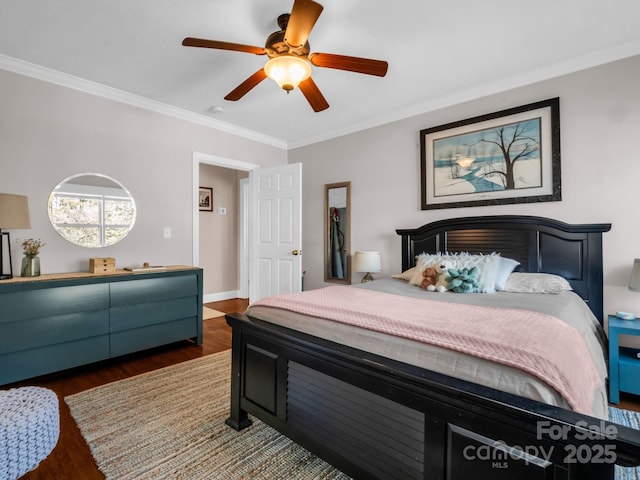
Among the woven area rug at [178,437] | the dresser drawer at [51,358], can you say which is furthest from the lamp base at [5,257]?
the woven area rug at [178,437]

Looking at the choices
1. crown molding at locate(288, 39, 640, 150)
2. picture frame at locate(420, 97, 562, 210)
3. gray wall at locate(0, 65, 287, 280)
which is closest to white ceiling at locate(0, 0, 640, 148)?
crown molding at locate(288, 39, 640, 150)

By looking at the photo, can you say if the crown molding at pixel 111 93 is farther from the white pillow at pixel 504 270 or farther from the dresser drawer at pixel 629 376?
the dresser drawer at pixel 629 376

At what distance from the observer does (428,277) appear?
263cm

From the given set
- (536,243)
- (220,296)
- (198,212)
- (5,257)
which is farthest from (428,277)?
(220,296)

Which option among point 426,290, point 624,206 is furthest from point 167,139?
point 624,206

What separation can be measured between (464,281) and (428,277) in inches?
Answer: 12.9

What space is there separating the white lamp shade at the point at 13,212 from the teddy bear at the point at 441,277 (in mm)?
3088

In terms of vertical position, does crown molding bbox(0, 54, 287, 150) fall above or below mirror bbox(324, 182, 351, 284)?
above

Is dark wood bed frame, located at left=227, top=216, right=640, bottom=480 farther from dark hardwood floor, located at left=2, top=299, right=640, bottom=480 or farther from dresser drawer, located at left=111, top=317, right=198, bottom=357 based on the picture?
dresser drawer, located at left=111, top=317, right=198, bottom=357

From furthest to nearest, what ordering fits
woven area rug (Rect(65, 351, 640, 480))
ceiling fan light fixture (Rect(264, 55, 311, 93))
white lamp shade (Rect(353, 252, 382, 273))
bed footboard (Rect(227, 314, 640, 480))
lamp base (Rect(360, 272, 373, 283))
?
lamp base (Rect(360, 272, 373, 283)) < white lamp shade (Rect(353, 252, 382, 273)) < ceiling fan light fixture (Rect(264, 55, 311, 93)) < woven area rug (Rect(65, 351, 640, 480)) < bed footboard (Rect(227, 314, 640, 480))

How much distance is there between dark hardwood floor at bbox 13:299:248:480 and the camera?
1.54 meters

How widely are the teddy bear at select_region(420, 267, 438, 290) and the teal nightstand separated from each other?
1180 millimetres

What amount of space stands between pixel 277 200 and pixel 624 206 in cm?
333

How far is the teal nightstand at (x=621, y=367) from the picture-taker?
212 centimetres
